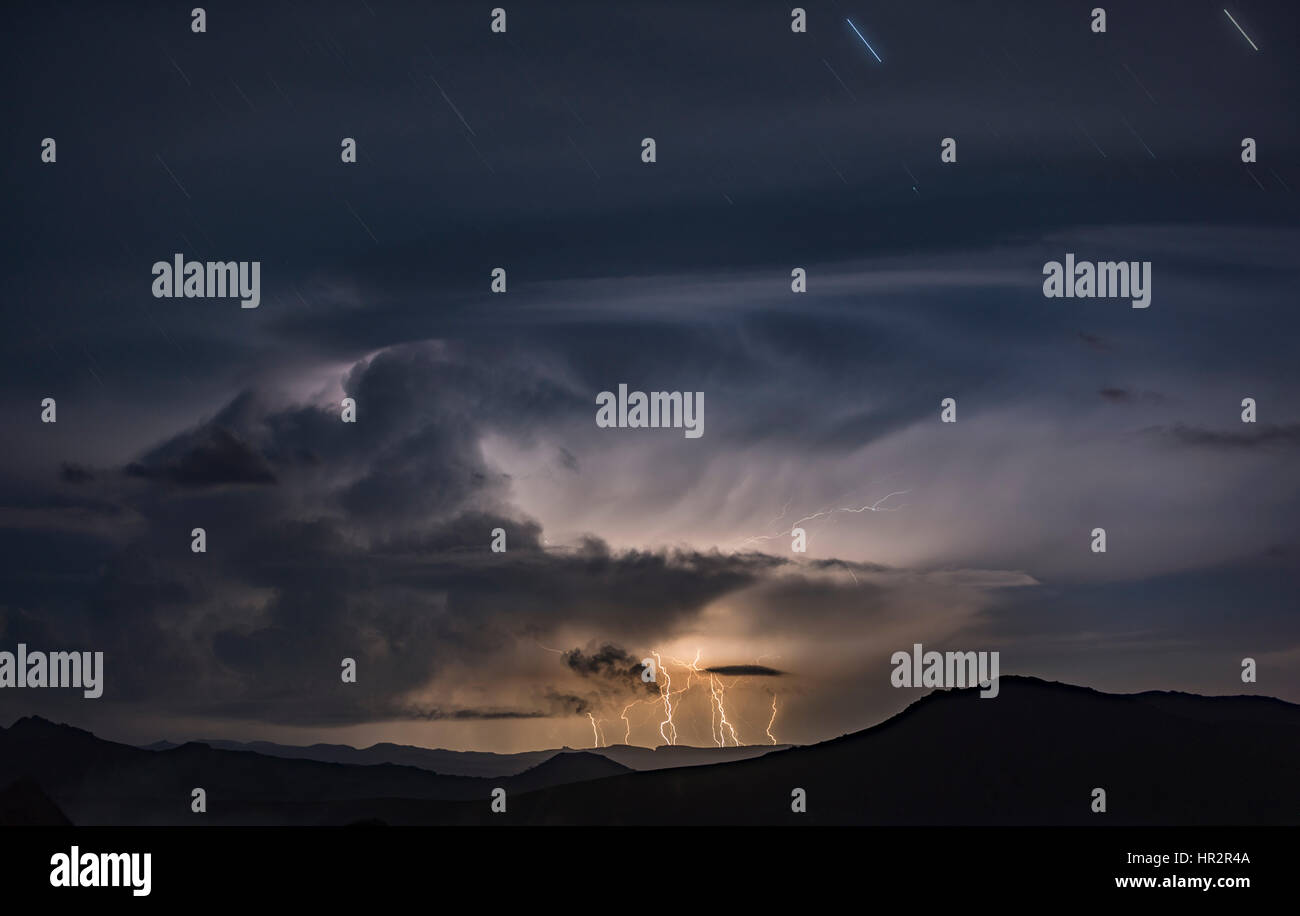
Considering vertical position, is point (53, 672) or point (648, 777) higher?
point (53, 672)

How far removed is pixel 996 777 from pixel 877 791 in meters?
6.15
